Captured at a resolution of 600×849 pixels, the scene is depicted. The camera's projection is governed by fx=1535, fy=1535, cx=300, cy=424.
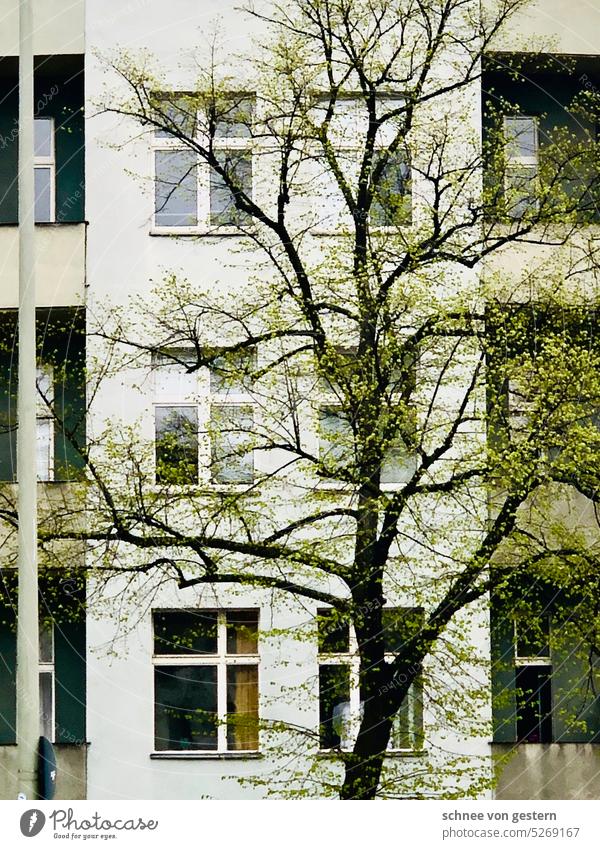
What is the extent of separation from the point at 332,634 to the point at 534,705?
880 mm

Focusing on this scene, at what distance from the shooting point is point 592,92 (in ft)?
21.6

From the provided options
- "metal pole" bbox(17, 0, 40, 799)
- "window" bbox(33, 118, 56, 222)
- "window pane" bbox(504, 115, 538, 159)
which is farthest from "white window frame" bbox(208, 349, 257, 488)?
"window pane" bbox(504, 115, 538, 159)

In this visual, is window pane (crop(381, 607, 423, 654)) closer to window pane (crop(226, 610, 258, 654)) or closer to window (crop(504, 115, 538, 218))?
window pane (crop(226, 610, 258, 654))

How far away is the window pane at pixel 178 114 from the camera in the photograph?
6246mm

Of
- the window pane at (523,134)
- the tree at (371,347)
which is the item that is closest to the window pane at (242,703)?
the tree at (371,347)

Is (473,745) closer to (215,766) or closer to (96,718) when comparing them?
(215,766)

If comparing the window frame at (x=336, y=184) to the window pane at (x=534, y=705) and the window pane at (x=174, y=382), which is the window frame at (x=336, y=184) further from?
the window pane at (x=534, y=705)

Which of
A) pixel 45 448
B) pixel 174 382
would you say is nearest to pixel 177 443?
pixel 174 382

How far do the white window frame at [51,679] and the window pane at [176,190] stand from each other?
1722 mm

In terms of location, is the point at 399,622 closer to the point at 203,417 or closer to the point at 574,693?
the point at 574,693

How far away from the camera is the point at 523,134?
21.5ft

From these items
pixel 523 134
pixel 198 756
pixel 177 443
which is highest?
pixel 523 134

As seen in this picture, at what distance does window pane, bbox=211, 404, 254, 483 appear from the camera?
6162 millimetres
